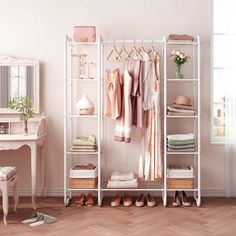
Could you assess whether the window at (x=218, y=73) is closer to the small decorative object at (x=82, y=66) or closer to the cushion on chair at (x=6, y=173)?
the small decorative object at (x=82, y=66)

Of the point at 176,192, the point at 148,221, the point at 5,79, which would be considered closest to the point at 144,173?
the point at 176,192

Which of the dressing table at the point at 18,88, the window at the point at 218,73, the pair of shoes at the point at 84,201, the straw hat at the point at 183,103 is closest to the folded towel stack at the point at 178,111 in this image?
the straw hat at the point at 183,103

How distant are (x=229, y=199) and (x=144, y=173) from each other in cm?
102

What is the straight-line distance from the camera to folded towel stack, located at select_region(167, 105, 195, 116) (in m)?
4.55

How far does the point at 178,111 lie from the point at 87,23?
146 centimetres

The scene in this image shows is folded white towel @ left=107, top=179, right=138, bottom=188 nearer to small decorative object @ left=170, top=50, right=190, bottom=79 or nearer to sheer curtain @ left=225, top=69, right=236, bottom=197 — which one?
sheer curtain @ left=225, top=69, right=236, bottom=197

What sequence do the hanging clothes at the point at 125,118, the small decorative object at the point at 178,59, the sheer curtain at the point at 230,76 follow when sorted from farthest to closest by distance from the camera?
the sheer curtain at the point at 230,76 < the small decorative object at the point at 178,59 < the hanging clothes at the point at 125,118

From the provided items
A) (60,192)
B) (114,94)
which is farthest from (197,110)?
(60,192)

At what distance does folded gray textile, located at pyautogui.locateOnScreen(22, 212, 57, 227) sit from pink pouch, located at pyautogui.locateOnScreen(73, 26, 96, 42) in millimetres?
1856

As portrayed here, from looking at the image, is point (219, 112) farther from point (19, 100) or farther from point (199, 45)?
point (19, 100)

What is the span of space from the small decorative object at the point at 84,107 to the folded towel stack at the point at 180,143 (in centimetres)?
87

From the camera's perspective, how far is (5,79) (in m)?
4.89

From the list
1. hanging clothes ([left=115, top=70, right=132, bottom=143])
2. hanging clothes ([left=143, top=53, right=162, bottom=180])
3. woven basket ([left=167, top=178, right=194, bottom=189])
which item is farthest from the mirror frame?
woven basket ([left=167, top=178, right=194, bottom=189])

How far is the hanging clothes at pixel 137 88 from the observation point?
4514 mm
